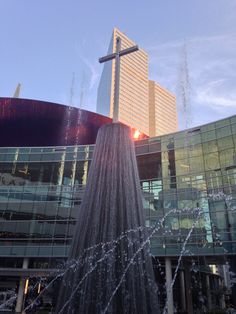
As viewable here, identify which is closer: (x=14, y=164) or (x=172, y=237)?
(x=172, y=237)

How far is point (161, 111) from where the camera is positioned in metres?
159

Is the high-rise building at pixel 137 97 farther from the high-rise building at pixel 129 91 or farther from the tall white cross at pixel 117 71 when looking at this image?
the tall white cross at pixel 117 71

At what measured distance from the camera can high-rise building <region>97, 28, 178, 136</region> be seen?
421 feet

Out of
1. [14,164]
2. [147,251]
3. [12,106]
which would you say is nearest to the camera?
[147,251]

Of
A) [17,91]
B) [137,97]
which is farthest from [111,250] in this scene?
[137,97]

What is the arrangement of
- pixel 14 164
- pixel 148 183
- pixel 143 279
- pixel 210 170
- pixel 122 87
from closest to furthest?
pixel 143 279
pixel 210 170
pixel 148 183
pixel 14 164
pixel 122 87

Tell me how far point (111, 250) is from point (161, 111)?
6097 inches

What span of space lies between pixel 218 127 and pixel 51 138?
20614 mm

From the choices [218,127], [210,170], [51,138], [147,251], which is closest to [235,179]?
[210,170]

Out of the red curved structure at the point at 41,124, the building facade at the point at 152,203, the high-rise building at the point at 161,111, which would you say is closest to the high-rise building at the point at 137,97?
the high-rise building at the point at 161,111

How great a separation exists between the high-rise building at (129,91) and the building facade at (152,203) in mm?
94745

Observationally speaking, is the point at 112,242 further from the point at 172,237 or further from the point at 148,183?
the point at 148,183

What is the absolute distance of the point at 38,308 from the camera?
24.5 meters

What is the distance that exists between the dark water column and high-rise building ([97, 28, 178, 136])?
110557 mm
